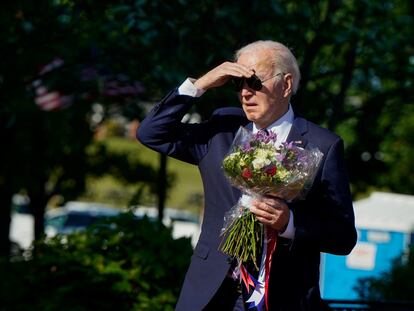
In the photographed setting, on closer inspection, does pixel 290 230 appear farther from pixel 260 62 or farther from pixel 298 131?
pixel 260 62

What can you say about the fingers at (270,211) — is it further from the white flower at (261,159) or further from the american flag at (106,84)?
the american flag at (106,84)

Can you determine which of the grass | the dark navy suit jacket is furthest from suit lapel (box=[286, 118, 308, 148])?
the grass

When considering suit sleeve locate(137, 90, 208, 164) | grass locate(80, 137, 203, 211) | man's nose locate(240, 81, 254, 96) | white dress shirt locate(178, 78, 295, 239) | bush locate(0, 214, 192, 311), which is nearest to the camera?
man's nose locate(240, 81, 254, 96)

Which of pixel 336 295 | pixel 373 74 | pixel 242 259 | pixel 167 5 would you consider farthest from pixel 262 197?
pixel 336 295

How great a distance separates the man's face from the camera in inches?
149

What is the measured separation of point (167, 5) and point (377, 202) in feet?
14.8

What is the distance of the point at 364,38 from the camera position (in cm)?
817

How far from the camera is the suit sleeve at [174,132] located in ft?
13.0

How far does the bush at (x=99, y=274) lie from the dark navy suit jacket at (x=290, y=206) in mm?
2216

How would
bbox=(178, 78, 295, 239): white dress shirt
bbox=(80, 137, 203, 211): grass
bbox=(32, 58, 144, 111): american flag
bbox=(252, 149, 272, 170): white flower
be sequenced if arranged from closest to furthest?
bbox=(252, 149, 272, 170): white flower
bbox=(178, 78, 295, 239): white dress shirt
bbox=(32, 58, 144, 111): american flag
bbox=(80, 137, 203, 211): grass

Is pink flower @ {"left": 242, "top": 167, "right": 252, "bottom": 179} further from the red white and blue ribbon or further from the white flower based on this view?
the red white and blue ribbon

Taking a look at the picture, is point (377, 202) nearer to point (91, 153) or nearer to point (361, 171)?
point (361, 171)

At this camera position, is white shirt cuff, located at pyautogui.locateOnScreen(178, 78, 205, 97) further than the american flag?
No

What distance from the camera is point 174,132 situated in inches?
157
